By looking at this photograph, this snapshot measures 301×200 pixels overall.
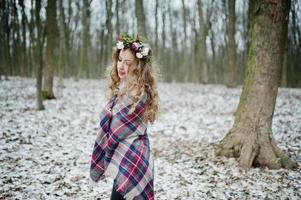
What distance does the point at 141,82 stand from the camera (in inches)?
117

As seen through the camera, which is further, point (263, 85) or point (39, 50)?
point (39, 50)

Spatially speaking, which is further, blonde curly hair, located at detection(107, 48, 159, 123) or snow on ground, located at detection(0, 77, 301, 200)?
snow on ground, located at detection(0, 77, 301, 200)

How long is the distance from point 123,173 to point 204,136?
5.81 meters

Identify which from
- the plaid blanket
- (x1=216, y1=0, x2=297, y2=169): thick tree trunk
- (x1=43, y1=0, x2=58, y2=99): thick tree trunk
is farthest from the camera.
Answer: (x1=43, y1=0, x2=58, y2=99): thick tree trunk

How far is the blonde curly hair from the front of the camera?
2938 mm

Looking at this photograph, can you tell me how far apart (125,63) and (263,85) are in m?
3.80

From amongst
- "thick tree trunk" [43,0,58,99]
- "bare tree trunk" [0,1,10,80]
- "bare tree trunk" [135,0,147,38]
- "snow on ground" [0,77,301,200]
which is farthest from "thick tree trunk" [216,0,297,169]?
"bare tree trunk" [0,1,10,80]

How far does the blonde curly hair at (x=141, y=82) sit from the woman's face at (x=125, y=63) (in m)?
0.03

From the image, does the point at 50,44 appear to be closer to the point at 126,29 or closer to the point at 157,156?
the point at 157,156

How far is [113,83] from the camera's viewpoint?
10.4 feet

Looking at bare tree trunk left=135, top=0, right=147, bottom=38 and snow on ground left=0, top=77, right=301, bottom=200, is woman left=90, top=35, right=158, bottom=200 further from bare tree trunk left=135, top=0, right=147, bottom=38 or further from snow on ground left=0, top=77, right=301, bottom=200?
bare tree trunk left=135, top=0, right=147, bottom=38

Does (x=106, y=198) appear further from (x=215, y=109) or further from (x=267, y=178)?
(x=215, y=109)

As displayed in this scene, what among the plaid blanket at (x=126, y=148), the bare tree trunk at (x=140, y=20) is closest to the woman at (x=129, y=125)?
the plaid blanket at (x=126, y=148)

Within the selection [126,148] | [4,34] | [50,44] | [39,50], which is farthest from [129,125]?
[4,34]
